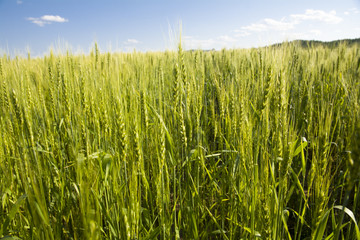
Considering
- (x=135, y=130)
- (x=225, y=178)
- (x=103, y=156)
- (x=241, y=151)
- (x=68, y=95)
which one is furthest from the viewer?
(x=68, y=95)

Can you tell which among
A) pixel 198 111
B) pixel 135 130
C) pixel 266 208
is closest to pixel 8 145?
pixel 135 130

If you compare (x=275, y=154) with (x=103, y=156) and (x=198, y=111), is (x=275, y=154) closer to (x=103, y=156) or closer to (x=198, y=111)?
(x=198, y=111)

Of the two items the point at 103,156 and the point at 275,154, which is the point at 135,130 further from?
the point at 275,154

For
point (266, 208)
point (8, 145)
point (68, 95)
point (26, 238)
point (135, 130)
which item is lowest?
point (26, 238)

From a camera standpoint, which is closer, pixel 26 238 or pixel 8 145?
pixel 26 238

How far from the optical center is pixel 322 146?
1.05 m

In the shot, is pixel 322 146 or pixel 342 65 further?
pixel 342 65

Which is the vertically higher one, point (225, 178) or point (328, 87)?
point (328, 87)

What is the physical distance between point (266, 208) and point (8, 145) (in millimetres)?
1756

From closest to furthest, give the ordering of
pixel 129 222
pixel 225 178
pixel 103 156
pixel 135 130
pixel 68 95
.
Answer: pixel 129 222, pixel 135 130, pixel 103 156, pixel 225 178, pixel 68 95

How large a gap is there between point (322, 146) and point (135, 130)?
922 mm

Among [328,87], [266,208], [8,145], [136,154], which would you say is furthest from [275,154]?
[328,87]

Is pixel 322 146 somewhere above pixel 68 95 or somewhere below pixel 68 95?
below

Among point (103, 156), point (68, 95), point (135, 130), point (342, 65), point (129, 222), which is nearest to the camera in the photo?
point (129, 222)
